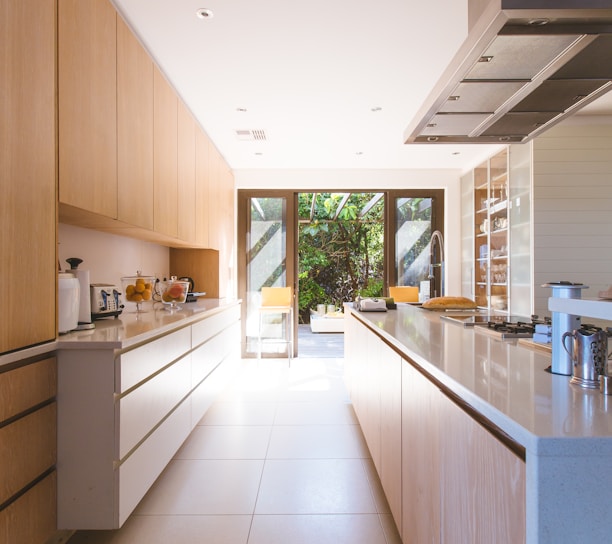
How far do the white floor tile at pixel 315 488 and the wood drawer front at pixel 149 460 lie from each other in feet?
1.74

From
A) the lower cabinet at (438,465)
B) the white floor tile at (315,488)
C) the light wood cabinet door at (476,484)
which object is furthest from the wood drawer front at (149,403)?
the light wood cabinet door at (476,484)

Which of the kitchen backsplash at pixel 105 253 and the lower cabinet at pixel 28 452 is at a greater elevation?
the kitchen backsplash at pixel 105 253

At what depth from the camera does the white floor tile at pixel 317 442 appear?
2652 mm

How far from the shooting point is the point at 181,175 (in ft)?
11.4

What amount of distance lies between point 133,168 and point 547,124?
2.18 m

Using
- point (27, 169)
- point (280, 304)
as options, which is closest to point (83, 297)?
point (27, 169)

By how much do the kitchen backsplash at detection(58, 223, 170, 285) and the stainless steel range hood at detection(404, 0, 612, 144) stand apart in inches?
81.5

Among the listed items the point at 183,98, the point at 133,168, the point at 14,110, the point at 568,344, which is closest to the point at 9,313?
the point at 14,110

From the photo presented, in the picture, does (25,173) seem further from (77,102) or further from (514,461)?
(514,461)

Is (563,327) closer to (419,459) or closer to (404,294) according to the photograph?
(419,459)

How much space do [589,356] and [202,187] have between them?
379 centimetres

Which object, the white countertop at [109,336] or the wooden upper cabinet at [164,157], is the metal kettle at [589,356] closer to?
the white countertop at [109,336]

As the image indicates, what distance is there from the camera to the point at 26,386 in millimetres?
1461

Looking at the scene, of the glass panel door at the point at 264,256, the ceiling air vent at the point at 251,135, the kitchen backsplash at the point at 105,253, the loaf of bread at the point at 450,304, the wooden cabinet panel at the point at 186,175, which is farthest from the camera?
the glass panel door at the point at 264,256
